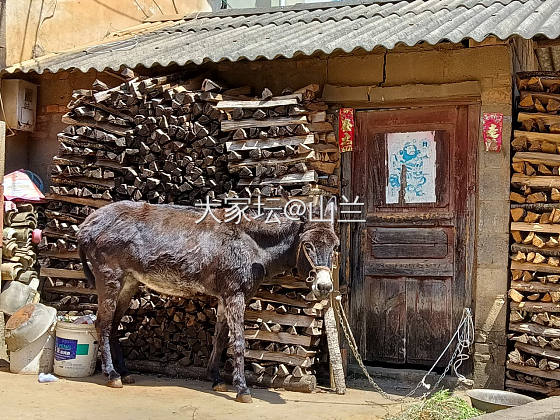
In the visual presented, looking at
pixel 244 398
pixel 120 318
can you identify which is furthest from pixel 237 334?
pixel 120 318

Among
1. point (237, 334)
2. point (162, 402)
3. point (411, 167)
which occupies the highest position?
point (411, 167)

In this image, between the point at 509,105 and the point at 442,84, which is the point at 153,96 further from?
the point at 509,105

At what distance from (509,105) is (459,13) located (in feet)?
5.04

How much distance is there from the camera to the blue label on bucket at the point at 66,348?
755 centimetres

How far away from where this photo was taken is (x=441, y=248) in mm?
7730

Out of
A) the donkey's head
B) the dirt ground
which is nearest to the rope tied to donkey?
the donkey's head

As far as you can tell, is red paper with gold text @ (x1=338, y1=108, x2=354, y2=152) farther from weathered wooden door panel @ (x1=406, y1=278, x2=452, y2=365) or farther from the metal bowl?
the metal bowl

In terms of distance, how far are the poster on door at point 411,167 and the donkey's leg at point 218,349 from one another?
92.1 inches

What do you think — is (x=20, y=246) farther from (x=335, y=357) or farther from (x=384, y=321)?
(x=384, y=321)

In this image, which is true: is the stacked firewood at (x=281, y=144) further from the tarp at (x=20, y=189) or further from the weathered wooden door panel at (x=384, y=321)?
the tarp at (x=20, y=189)

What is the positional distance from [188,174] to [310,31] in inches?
91.9

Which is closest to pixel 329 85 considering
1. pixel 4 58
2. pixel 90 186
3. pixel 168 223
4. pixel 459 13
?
pixel 459 13

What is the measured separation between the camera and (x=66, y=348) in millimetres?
7562

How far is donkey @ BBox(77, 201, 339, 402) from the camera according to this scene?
7000 millimetres
